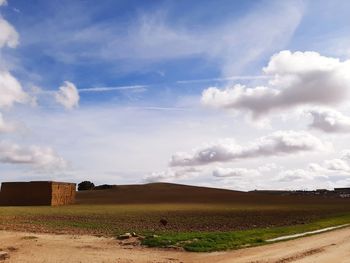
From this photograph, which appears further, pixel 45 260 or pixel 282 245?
pixel 282 245

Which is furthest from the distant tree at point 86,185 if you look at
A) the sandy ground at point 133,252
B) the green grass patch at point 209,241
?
the green grass patch at point 209,241

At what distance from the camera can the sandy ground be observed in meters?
16.5

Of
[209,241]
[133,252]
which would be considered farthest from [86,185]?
[133,252]

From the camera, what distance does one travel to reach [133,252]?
1814 cm

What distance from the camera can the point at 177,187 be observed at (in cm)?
10981

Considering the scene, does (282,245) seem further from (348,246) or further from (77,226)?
(77,226)

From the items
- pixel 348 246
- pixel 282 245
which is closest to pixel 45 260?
pixel 282 245

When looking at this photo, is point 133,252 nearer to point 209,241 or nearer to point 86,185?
point 209,241

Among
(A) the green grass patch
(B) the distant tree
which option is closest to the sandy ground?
(A) the green grass patch

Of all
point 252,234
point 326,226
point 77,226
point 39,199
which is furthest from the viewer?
point 39,199

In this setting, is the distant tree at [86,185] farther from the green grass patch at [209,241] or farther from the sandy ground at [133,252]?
the green grass patch at [209,241]

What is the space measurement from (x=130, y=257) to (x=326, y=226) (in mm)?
18377

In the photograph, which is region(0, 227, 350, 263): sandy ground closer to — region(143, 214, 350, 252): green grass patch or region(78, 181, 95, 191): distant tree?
region(143, 214, 350, 252): green grass patch

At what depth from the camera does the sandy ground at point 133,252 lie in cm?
1652
